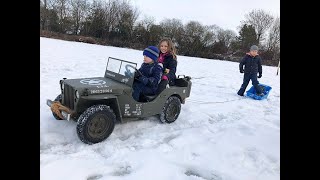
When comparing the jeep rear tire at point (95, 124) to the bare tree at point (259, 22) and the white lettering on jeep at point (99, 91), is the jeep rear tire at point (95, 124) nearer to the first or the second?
the white lettering on jeep at point (99, 91)

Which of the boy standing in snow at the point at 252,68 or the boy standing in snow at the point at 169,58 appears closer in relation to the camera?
the boy standing in snow at the point at 169,58

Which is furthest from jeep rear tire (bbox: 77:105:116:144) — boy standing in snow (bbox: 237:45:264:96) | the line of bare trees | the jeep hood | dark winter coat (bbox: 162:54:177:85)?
the line of bare trees

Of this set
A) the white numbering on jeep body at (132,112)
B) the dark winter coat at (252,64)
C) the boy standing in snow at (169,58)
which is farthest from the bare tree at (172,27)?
the white numbering on jeep body at (132,112)

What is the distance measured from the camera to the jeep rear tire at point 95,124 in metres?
3.70

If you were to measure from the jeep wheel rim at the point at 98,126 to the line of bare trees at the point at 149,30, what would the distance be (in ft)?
63.9

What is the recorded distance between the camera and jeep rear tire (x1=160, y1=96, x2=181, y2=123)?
16.3ft

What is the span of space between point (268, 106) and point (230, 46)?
20.2 m

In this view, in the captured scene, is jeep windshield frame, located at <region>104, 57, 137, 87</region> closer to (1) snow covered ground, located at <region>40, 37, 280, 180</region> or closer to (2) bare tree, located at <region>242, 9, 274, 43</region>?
(1) snow covered ground, located at <region>40, 37, 280, 180</region>

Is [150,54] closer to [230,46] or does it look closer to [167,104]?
[167,104]

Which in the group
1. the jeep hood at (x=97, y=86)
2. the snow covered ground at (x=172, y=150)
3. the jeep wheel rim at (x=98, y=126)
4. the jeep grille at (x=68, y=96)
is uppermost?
the jeep hood at (x=97, y=86)

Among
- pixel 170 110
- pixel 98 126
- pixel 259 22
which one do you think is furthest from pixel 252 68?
pixel 259 22
